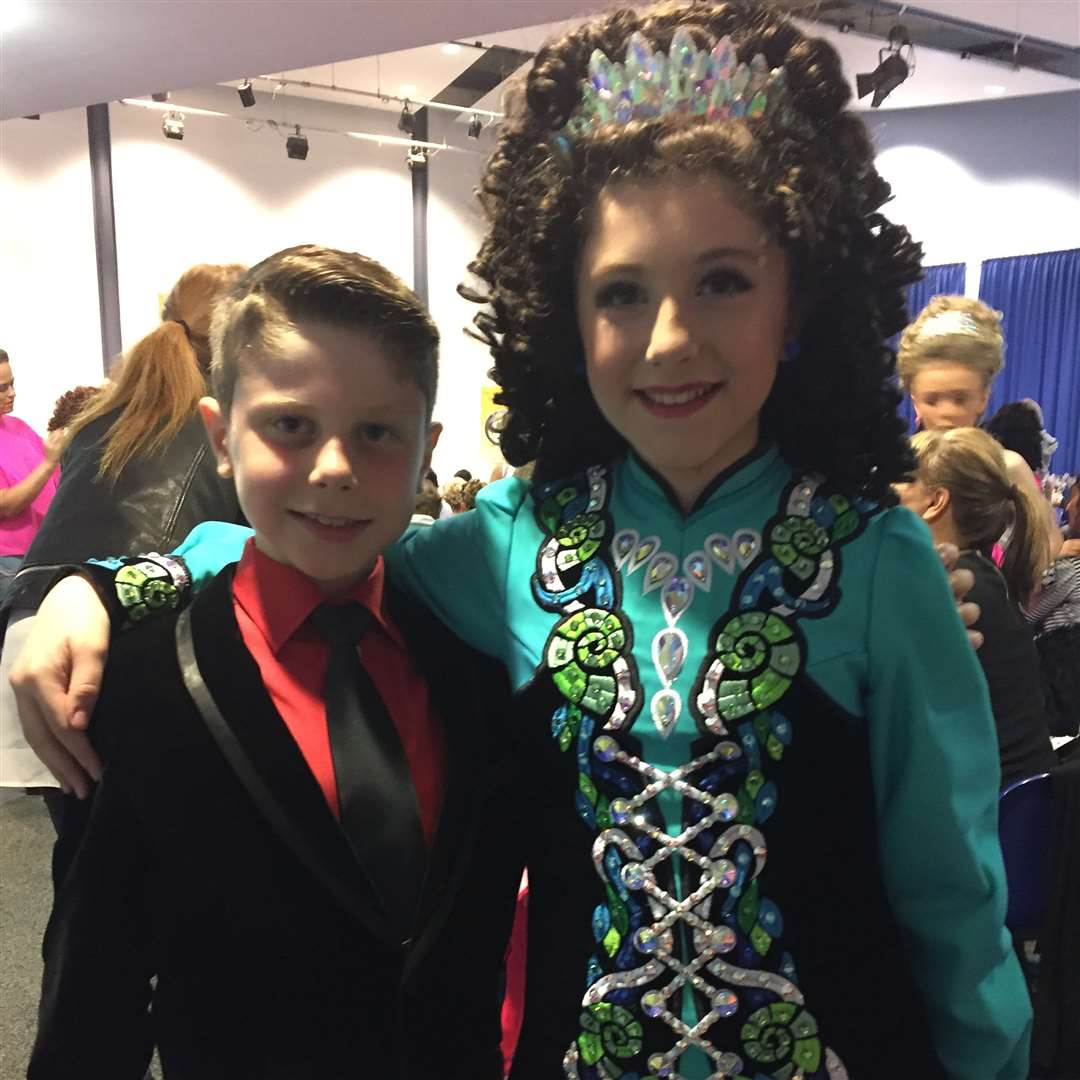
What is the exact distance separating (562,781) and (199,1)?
3114 millimetres

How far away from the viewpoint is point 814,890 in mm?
962

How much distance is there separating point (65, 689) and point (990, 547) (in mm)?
1993

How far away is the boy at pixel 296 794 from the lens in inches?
37.1

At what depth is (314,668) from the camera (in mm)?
1014

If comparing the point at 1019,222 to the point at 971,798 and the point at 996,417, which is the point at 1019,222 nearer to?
the point at 996,417

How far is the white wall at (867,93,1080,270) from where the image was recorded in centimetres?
752

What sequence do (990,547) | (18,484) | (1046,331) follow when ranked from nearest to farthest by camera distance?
(990,547), (18,484), (1046,331)

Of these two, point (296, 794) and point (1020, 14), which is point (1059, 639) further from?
point (1020, 14)

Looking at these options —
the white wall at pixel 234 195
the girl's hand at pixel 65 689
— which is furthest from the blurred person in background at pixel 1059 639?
the white wall at pixel 234 195

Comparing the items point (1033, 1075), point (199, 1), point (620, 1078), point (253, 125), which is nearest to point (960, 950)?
point (620, 1078)

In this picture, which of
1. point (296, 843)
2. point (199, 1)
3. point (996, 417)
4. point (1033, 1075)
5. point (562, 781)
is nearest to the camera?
point (296, 843)

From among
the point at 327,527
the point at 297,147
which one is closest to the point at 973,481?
the point at 327,527

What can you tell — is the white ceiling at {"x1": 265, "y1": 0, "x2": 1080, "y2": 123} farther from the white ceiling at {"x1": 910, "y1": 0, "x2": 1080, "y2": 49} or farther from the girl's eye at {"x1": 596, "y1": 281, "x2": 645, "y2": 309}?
the girl's eye at {"x1": 596, "y1": 281, "x2": 645, "y2": 309}

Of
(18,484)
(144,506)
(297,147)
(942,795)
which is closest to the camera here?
(942,795)
